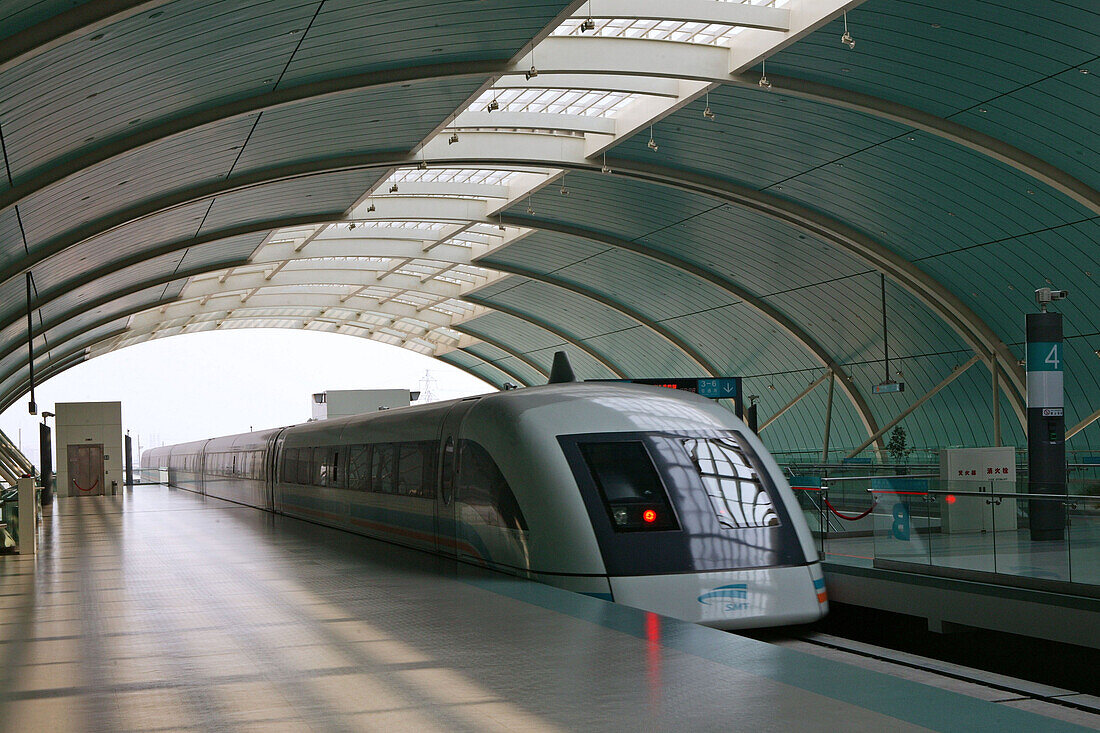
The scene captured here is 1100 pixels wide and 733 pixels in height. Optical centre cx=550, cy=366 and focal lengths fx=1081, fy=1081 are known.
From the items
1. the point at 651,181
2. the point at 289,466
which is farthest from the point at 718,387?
the point at 289,466

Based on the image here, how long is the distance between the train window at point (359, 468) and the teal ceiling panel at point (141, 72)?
23.9 ft

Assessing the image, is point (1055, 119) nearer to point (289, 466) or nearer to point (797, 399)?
point (289, 466)

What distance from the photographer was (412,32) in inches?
789

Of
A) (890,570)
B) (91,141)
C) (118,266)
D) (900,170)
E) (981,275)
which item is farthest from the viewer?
(118,266)

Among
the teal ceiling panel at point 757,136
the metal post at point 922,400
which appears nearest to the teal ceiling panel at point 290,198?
the teal ceiling panel at point 757,136

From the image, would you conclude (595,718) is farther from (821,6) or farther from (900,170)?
(900,170)

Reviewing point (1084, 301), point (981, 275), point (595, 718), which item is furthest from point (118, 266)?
point (595, 718)

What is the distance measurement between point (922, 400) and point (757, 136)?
13.9m

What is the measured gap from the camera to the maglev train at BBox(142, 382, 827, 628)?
11328mm

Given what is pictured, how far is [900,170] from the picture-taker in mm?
27828

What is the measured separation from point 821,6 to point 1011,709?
1773cm

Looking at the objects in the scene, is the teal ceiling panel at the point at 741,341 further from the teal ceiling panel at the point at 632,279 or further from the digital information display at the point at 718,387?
the digital information display at the point at 718,387

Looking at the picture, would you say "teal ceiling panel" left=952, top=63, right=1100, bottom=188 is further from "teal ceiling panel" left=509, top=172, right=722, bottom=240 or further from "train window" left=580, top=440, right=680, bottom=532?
"train window" left=580, top=440, right=680, bottom=532

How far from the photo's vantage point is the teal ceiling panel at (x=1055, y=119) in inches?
846
